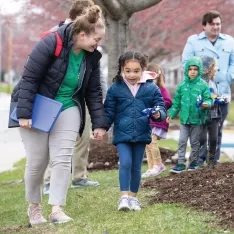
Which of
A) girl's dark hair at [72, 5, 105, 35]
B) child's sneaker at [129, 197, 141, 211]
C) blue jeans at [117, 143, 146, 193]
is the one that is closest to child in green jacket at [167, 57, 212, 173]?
blue jeans at [117, 143, 146, 193]

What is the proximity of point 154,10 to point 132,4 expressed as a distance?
1058 cm

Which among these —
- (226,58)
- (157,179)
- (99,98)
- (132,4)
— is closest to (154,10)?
(132,4)

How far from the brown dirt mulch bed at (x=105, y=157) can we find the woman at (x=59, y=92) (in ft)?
13.7

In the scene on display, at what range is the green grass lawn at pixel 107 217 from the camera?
520 cm

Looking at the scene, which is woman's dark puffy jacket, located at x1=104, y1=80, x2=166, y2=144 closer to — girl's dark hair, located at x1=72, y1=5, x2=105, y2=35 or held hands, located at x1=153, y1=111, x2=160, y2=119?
held hands, located at x1=153, y1=111, x2=160, y2=119

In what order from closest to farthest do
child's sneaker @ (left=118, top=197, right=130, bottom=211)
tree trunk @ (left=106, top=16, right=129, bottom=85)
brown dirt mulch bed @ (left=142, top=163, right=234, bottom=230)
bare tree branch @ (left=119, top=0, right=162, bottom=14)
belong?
brown dirt mulch bed @ (left=142, top=163, right=234, bottom=230) → child's sneaker @ (left=118, top=197, right=130, bottom=211) → bare tree branch @ (left=119, top=0, right=162, bottom=14) → tree trunk @ (left=106, top=16, right=129, bottom=85)

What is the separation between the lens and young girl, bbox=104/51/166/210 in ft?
20.8

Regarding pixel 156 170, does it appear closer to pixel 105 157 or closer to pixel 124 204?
pixel 105 157

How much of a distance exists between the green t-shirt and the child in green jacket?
254cm

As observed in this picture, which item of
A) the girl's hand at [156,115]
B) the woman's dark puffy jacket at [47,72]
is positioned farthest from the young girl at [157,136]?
the woman's dark puffy jacket at [47,72]

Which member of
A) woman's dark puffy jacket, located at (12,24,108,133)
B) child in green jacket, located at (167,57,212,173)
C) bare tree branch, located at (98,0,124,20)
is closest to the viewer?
woman's dark puffy jacket, located at (12,24,108,133)

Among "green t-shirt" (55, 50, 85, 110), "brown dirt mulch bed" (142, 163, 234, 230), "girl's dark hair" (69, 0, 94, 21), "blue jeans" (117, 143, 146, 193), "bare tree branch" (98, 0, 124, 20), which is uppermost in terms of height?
"bare tree branch" (98, 0, 124, 20)

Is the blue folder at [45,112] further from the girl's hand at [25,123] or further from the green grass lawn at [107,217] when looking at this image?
the green grass lawn at [107,217]

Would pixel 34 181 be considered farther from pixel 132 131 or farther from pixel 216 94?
pixel 216 94
